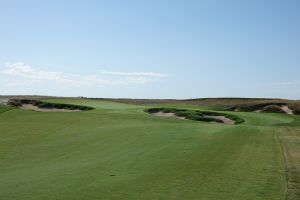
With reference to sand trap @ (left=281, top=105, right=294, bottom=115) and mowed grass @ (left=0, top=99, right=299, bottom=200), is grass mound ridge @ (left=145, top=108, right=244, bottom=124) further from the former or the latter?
mowed grass @ (left=0, top=99, right=299, bottom=200)

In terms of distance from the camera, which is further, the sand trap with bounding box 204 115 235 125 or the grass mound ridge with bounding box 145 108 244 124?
the grass mound ridge with bounding box 145 108 244 124

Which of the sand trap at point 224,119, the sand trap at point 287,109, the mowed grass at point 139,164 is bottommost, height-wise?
the mowed grass at point 139,164

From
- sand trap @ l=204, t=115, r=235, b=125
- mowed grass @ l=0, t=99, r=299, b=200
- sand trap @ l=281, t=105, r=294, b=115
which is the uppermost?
sand trap @ l=281, t=105, r=294, b=115

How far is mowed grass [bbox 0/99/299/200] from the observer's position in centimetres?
1101

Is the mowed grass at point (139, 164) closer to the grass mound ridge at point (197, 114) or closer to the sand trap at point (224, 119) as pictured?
the sand trap at point (224, 119)

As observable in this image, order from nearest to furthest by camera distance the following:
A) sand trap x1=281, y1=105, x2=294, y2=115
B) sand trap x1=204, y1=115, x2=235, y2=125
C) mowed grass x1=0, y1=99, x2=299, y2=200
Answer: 1. mowed grass x1=0, y1=99, x2=299, y2=200
2. sand trap x1=204, y1=115, x2=235, y2=125
3. sand trap x1=281, y1=105, x2=294, y2=115

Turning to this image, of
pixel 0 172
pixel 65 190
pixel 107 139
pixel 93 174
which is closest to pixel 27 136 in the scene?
pixel 107 139

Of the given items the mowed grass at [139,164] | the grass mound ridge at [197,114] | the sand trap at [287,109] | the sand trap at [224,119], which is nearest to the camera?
the mowed grass at [139,164]

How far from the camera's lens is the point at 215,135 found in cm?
2606

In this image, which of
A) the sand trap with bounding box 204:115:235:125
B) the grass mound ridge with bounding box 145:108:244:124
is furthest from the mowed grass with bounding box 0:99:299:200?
the grass mound ridge with bounding box 145:108:244:124

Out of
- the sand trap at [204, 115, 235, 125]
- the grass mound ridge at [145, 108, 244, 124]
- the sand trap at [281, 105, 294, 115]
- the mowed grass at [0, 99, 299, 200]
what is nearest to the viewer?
the mowed grass at [0, 99, 299, 200]

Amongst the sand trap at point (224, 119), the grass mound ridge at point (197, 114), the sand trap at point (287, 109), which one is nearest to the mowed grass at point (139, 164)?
the sand trap at point (224, 119)

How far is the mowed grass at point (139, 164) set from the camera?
1101cm

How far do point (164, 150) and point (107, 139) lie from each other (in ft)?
17.7
